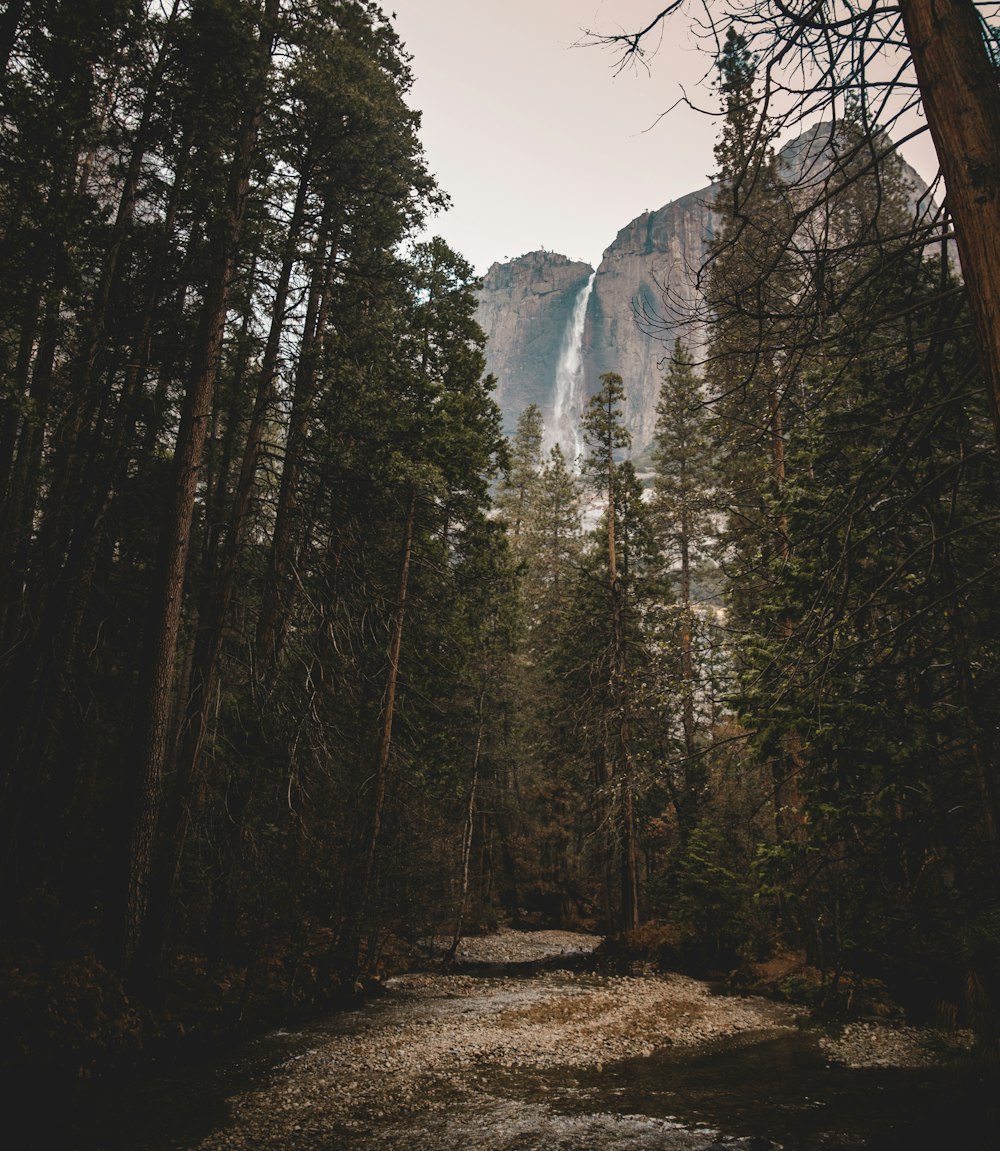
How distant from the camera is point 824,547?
4090 mm

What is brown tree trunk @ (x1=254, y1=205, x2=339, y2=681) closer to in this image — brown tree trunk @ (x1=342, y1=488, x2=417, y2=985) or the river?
brown tree trunk @ (x1=342, y1=488, x2=417, y2=985)

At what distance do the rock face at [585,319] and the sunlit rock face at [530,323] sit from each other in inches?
10.3

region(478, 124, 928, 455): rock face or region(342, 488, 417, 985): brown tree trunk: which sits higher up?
region(478, 124, 928, 455): rock face

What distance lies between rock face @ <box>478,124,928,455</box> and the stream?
120817mm

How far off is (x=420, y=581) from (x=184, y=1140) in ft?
32.2

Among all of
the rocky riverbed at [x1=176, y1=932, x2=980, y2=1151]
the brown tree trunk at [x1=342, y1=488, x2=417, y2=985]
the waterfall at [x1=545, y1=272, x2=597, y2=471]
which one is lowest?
the rocky riverbed at [x1=176, y1=932, x2=980, y2=1151]

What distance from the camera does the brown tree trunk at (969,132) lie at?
2256 millimetres

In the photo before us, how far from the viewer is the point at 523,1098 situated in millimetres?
6250

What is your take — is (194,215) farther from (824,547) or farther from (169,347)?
(824,547)

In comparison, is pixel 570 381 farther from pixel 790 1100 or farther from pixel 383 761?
pixel 790 1100

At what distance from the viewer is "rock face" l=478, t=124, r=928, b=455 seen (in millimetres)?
140750

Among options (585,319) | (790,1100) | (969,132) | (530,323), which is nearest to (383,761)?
(790,1100)

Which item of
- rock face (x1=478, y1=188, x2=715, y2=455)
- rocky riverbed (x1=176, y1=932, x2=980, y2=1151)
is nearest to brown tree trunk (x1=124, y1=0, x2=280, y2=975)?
rocky riverbed (x1=176, y1=932, x2=980, y2=1151)

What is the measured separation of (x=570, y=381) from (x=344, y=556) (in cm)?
15649
